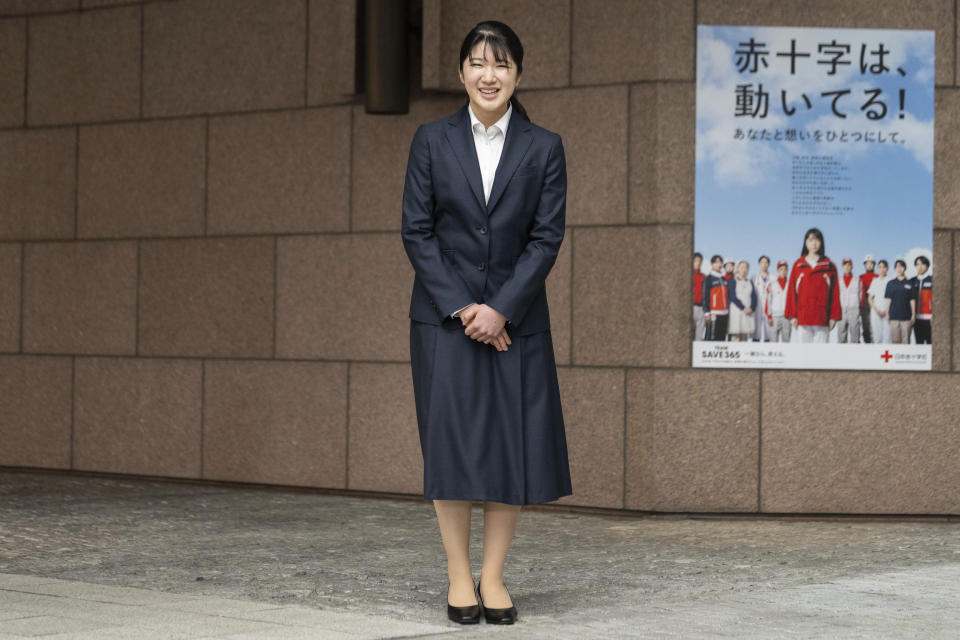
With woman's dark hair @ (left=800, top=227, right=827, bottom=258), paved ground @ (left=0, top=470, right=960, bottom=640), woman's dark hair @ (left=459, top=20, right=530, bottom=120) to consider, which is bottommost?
paved ground @ (left=0, top=470, right=960, bottom=640)

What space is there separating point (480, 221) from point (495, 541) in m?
1.16

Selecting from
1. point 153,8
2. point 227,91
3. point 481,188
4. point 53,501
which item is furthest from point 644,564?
point 153,8

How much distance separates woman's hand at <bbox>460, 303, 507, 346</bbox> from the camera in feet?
16.6

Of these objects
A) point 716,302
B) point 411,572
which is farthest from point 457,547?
point 716,302

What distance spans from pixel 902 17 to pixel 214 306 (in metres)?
4.81

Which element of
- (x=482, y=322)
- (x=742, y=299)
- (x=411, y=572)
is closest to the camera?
(x=482, y=322)

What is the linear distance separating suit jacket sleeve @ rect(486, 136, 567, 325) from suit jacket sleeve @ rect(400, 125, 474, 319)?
0.14 m

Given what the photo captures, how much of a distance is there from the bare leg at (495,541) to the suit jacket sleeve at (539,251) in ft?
2.28

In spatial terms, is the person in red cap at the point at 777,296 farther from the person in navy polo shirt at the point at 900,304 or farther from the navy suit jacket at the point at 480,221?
the navy suit jacket at the point at 480,221

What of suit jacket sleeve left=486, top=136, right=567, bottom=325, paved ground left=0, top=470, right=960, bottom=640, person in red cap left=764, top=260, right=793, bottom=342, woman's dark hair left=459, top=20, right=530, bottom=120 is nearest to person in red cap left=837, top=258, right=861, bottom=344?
person in red cap left=764, top=260, right=793, bottom=342

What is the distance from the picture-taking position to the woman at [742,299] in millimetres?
8250

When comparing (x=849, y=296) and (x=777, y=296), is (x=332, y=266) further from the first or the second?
(x=849, y=296)

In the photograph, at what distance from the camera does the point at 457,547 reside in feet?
17.1

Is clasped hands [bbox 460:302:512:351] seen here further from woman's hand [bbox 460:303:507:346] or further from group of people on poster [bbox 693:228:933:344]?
group of people on poster [bbox 693:228:933:344]
